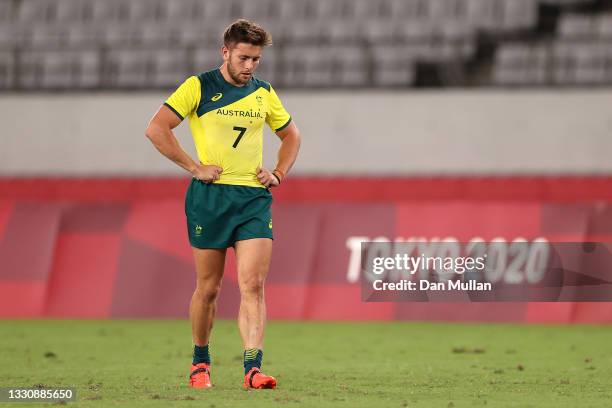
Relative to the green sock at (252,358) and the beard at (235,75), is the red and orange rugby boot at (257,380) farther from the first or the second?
the beard at (235,75)

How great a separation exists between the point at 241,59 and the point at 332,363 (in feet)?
9.43

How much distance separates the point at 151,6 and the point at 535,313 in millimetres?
10049

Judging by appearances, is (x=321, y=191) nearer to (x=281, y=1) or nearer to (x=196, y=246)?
(x=281, y=1)

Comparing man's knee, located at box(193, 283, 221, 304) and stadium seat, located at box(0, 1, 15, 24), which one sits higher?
stadium seat, located at box(0, 1, 15, 24)

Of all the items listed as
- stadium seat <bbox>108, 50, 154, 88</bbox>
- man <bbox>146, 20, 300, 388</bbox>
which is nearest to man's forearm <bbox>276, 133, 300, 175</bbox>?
man <bbox>146, 20, 300, 388</bbox>

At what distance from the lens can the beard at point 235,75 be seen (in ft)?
25.4

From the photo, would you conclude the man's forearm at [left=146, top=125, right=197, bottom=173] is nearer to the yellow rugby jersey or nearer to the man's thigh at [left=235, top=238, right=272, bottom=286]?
the yellow rugby jersey

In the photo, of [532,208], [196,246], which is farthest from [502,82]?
[196,246]

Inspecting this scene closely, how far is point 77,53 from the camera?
772 inches

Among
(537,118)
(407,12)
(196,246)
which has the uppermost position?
(407,12)

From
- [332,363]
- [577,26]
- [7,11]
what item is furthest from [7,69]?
[332,363]

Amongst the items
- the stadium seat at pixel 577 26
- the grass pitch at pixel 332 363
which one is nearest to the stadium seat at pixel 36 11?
the stadium seat at pixel 577 26

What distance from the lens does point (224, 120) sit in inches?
306

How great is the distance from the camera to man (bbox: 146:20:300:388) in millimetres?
7711
